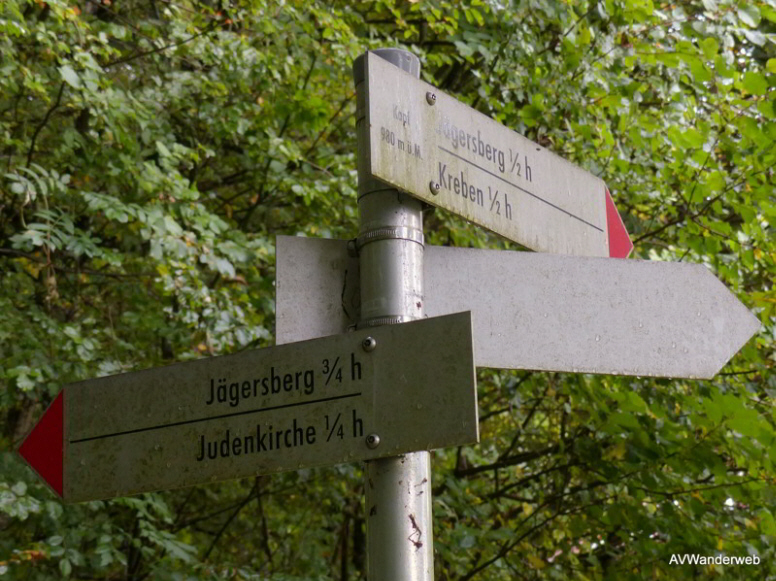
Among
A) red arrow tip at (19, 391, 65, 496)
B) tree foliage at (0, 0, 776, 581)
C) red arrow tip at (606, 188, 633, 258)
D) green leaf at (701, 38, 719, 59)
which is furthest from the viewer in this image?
tree foliage at (0, 0, 776, 581)

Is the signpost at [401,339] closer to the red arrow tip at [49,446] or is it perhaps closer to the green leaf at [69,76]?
the red arrow tip at [49,446]

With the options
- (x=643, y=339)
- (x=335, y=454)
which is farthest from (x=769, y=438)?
(x=335, y=454)

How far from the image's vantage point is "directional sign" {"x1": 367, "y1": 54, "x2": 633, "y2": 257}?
1685 millimetres

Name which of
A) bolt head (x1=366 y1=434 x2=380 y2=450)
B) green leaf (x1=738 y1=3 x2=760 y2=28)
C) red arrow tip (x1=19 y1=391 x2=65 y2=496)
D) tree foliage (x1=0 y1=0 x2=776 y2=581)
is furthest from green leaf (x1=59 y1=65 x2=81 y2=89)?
bolt head (x1=366 y1=434 x2=380 y2=450)

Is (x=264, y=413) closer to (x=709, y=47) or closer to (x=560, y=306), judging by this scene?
(x=560, y=306)

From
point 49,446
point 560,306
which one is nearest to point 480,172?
point 560,306

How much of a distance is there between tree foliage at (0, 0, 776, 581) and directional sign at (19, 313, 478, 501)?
1.67m

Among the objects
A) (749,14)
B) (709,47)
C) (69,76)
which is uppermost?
(749,14)

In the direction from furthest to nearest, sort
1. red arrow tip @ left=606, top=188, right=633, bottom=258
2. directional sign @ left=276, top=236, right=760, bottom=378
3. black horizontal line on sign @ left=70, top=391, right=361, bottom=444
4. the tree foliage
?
1. the tree foliage
2. red arrow tip @ left=606, top=188, right=633, bottom=258
3. directional sign @ left=276, top=236, right=760, bottom=378
4. black horizontal line on sign @ left=70, top=391, right=361, bottom=444

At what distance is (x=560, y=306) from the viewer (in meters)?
1.87

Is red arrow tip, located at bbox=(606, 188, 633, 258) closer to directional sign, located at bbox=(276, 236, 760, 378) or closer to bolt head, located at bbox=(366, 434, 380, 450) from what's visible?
directional sign, located at bbox=(276, 236, 760, 378)

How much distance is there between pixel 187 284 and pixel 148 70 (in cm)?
185

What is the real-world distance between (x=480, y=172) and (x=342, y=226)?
11.5 feet

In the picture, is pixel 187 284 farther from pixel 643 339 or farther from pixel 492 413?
pixel 643 339
